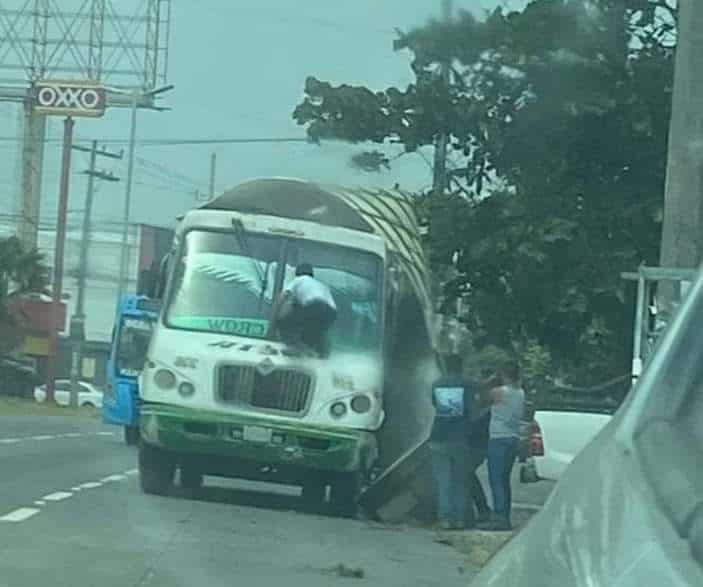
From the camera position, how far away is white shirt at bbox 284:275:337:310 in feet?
60.0

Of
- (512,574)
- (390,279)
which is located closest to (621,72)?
(390,279)

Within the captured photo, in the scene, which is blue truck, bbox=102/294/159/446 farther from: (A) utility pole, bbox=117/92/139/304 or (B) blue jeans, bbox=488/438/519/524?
(B) blue jeans, bbox=488/438/519/524

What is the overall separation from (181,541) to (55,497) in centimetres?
381

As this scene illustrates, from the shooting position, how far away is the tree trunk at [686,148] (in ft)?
46.0

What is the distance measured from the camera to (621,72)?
1506cm

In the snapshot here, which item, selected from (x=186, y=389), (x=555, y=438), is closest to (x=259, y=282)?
(x=186, y=389)

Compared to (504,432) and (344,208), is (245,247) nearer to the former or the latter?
(344,208)

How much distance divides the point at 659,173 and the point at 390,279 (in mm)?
3452

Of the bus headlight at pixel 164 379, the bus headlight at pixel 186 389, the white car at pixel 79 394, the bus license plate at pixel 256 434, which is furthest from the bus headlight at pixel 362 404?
the white car at pixel 79 394

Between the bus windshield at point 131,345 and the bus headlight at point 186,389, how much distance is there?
1.79 metres

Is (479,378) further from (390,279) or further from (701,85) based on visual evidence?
(701,85)

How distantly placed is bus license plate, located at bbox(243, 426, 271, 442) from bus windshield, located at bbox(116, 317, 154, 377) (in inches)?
82.8

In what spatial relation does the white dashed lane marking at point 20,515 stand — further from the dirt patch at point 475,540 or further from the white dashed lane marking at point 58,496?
the dirt patch at point 475,540

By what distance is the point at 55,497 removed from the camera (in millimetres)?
18109
